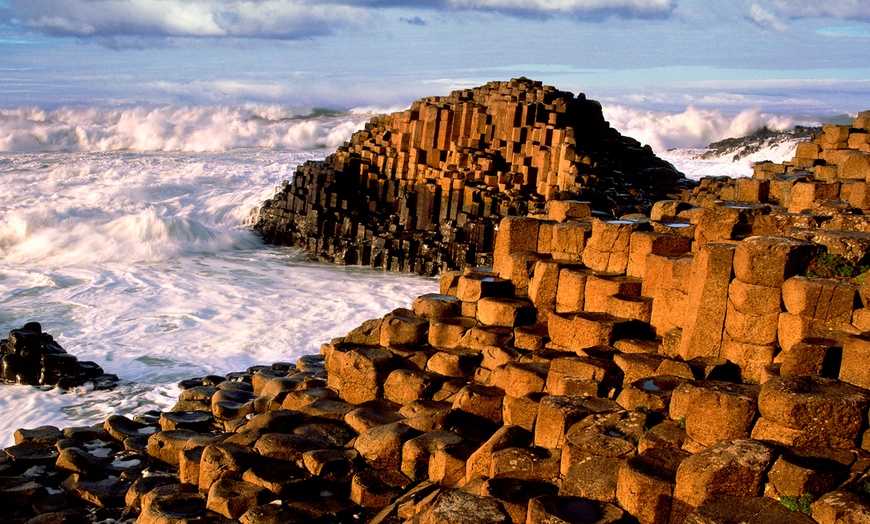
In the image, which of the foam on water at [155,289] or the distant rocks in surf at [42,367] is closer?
the distant rocks in surf at [42,367]

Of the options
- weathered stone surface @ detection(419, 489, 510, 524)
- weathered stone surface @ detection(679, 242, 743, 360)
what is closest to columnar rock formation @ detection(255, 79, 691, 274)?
weathered stone surface @ detection(679, 242, 743, 360)

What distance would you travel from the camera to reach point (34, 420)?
12.5 meters

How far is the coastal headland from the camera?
6.57 m

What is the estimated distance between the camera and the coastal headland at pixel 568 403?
657cm

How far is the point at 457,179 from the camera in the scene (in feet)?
90.5

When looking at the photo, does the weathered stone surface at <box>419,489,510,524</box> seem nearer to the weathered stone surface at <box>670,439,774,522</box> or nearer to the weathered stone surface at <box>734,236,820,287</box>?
the weathered stone surface at <box>670,439,774,522</box>

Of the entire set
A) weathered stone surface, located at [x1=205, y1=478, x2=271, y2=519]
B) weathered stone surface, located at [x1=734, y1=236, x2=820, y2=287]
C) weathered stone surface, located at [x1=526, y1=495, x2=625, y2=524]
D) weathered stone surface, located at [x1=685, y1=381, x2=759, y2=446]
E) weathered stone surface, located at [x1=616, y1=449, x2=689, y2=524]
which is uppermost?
weathered stone surface, located at [x1=734, y1=236, x2=820, y2=287]

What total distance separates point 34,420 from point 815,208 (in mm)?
10724

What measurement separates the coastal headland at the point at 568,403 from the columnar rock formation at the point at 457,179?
39.5ft

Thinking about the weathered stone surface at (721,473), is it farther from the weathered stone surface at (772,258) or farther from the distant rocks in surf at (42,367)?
the distant rocks in surf at (42,367)

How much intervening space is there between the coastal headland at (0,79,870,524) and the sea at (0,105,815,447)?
1.88 meters

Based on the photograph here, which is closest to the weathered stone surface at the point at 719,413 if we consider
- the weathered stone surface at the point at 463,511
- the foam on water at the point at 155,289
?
the weathered stone surface at the point at 463,511

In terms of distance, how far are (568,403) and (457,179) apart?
19.8 metres

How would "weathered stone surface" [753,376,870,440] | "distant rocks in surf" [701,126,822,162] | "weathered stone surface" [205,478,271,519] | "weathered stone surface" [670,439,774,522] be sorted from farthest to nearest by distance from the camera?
"distant rocks in surf" [701,126,822,162], "weathered stone surface" [205,478,271,519], "weathered stone surface" [753,376,870,440], "weathered stone surface" [670,439,774,522]
